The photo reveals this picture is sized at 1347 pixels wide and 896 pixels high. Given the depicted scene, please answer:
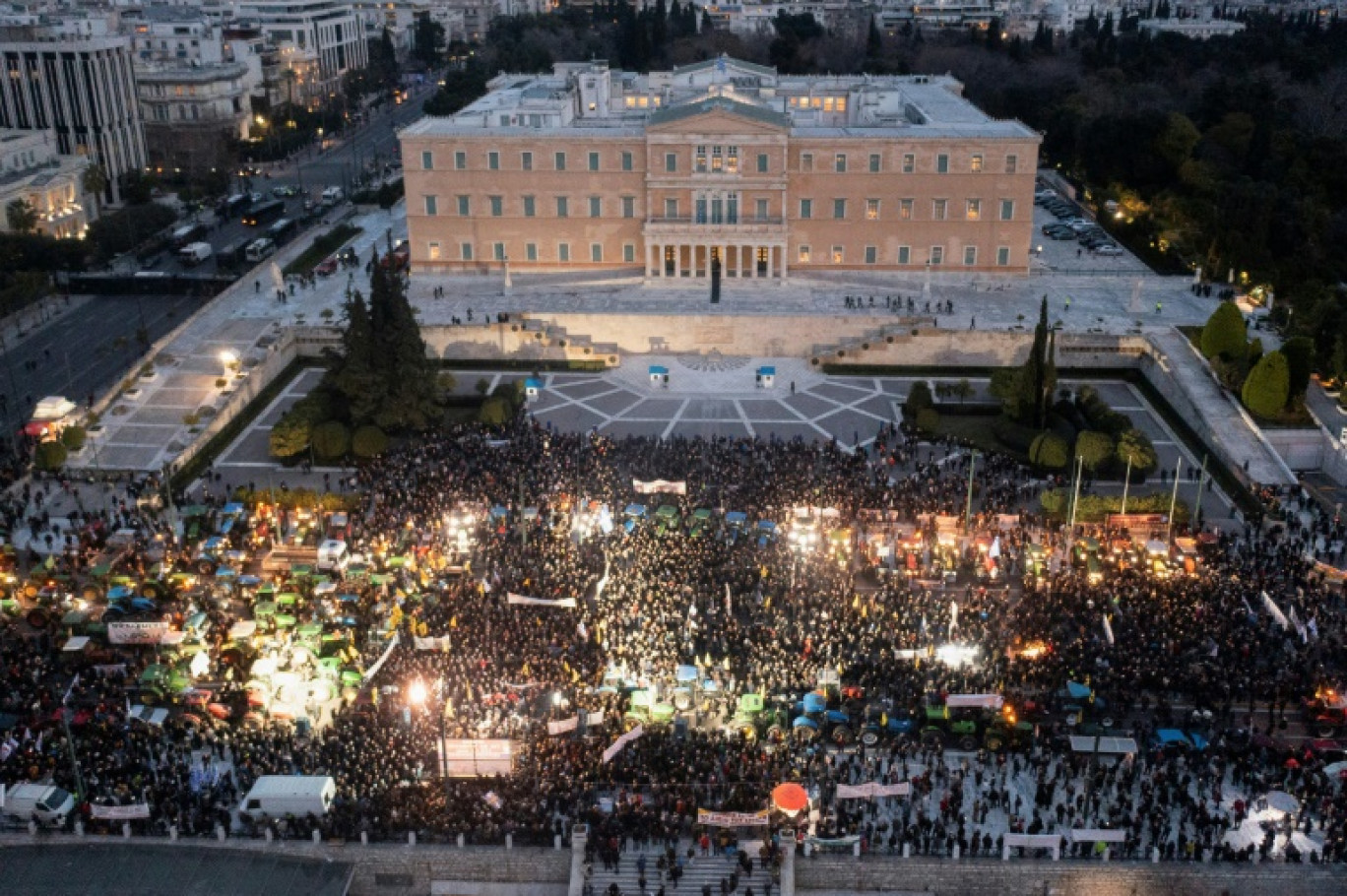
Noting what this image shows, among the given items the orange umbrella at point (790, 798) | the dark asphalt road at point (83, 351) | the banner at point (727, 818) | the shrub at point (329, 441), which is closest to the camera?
the banner at point (727, 818)

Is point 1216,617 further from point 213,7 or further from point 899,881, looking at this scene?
point 213,7

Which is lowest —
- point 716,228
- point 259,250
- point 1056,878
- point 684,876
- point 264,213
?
point 1056,878

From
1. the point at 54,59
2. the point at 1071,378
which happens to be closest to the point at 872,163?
the point at 1071,378

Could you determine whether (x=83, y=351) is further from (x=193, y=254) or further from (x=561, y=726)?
(x=561, y=726)

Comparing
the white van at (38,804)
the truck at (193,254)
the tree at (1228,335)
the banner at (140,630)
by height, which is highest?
the tree at (1228,335)

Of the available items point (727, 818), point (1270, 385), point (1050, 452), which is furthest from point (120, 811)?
point (1270, 385)

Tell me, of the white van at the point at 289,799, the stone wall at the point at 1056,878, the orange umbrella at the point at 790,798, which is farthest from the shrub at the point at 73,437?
the stone wall at the point at 1056,878

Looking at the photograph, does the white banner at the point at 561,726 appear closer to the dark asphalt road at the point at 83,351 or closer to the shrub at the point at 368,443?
the shrub at the point at 368,443
